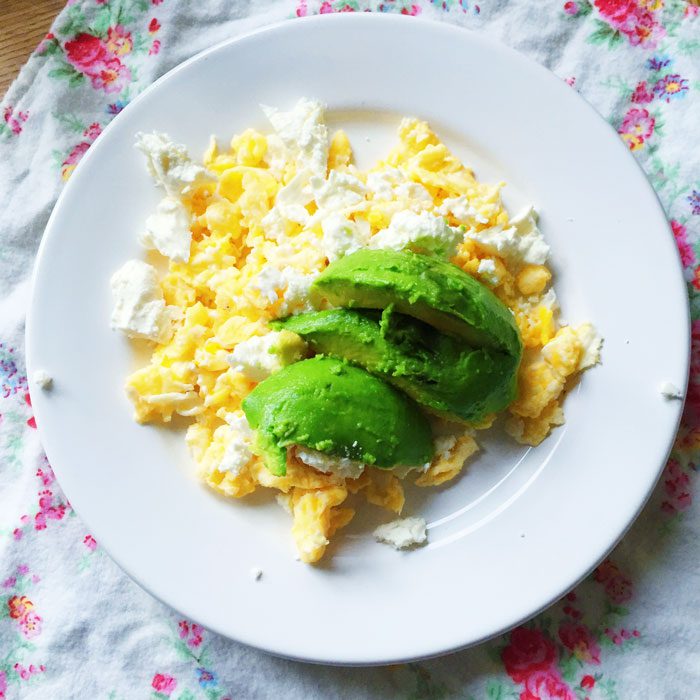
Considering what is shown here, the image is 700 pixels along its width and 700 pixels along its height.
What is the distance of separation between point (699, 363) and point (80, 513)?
145cm

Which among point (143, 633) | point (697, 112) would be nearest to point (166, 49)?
point (697, 112)

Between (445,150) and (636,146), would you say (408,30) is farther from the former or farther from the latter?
(636,146)

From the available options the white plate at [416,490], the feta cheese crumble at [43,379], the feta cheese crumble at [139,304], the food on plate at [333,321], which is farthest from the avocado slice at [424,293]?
the feta cheese crumble at [43,379]

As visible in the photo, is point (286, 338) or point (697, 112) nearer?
point (286, 338)

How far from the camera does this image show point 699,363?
1890 millimetres

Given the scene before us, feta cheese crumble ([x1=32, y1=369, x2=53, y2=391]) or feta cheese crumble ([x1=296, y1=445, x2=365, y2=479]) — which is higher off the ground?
feta cheese crumble ([x1=296, y1=445, x2=365, y2=479])

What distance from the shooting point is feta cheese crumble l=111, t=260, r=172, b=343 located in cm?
178

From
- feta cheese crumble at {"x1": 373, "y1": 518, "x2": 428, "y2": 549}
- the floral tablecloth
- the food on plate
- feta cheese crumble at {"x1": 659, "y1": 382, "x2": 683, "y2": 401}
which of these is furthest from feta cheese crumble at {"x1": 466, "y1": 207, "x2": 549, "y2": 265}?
feta cheese crumble at {"x1": 373, "y1": 518, "x2": 428, "y2": 549}

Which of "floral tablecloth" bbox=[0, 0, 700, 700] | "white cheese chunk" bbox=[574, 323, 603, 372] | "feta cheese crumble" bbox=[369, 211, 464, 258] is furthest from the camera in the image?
"floral tablecloth" bbox=[0, 0, 700, 700]

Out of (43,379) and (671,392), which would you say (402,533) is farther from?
(43,379)

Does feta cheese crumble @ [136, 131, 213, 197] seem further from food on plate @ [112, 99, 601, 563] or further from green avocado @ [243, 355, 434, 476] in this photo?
green avocado @ [243, 355, 434, 476]

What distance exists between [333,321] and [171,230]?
45 cm

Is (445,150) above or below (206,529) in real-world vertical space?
above

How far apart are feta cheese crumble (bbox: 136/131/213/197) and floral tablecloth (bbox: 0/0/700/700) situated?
31cm
